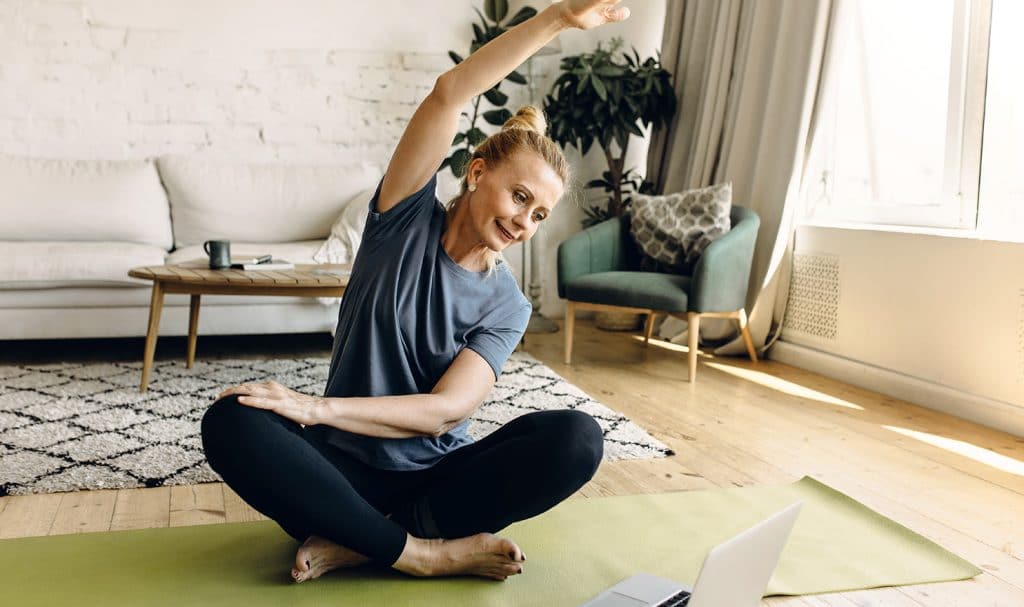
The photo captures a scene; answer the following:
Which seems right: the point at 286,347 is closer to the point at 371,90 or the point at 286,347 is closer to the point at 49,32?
the point at 371,90

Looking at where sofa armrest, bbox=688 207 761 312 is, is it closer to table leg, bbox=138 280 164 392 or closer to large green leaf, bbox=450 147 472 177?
large green leaf, bbox=450 147 472 177

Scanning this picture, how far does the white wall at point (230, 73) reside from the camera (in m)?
4.14

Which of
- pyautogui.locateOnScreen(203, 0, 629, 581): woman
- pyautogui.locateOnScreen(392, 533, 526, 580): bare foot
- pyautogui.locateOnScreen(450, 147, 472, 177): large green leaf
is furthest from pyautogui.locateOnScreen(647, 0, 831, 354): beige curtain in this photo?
pyautogui.locateOnScreen(392, 533, 526, 580): bare foot

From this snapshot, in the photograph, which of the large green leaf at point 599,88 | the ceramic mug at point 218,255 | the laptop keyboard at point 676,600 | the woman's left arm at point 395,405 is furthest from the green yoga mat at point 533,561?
the large green leaf at point 599,88

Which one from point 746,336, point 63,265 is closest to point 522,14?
point 746,336

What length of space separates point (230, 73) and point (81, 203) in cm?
109

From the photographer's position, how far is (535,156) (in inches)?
52.3

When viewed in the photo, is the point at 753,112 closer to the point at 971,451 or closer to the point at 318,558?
the point at 971,451

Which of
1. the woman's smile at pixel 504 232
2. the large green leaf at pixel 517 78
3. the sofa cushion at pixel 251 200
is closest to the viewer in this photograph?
the woman's smile at pixel 504 232

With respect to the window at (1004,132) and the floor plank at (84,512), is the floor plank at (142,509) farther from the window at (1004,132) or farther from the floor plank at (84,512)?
the window at (1004,132)

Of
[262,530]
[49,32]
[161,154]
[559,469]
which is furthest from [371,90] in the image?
[559,469]

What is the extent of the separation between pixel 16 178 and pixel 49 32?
0.86 meters

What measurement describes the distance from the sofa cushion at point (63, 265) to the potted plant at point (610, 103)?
2.19m

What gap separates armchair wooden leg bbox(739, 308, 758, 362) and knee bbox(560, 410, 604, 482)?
7.57ft
